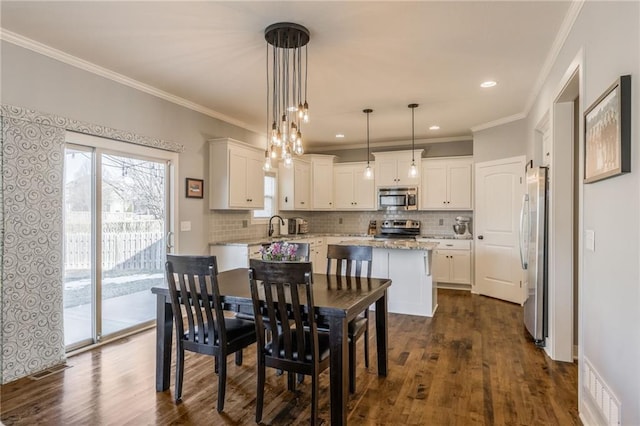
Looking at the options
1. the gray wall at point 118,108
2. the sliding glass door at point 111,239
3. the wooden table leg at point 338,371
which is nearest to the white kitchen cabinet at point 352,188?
the gray wall at point 118,108

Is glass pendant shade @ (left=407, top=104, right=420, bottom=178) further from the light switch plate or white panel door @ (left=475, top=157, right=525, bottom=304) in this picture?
the light switch plate

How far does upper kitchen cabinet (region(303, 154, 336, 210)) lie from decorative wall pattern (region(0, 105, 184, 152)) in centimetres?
322

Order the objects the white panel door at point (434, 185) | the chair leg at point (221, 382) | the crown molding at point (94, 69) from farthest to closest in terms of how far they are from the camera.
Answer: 1. the white panel door at point (434, 185)
2. the crown molding at point (94, 69)
3. the chair leg at point (221, 382)

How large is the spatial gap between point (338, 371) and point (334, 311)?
0.36 metres

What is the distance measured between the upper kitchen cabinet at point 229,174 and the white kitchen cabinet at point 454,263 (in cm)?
331

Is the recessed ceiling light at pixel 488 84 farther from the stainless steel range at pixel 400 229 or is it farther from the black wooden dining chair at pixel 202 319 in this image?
the black wooden dining chair at pixel 202 319

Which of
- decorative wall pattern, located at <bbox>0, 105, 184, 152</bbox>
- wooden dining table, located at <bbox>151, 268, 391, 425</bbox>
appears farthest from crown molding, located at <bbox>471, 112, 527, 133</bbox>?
decorative wall pattern, located at <bbox>0, 105, 184, 152</bbox>

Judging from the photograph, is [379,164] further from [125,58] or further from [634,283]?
[634,283]

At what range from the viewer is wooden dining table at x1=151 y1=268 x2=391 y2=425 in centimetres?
213

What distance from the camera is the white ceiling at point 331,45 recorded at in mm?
2545

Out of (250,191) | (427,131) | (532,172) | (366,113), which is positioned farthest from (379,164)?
(532,172)

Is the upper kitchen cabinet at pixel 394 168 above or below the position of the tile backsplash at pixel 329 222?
above

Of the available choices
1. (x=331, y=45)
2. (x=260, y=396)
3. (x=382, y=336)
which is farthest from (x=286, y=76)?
(x=260, y=396)

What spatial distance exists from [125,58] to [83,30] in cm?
51
